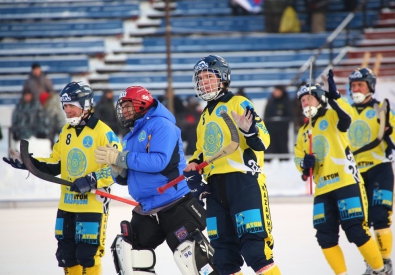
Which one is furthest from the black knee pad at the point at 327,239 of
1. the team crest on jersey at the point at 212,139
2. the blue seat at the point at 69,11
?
the blue seat at the point at 69,11

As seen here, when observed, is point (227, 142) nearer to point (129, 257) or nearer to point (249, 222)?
point (249, 222)

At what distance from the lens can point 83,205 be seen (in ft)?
16.5

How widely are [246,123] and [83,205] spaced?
1442mm

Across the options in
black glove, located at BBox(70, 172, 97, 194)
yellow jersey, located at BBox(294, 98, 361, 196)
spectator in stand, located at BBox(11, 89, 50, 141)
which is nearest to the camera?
black glove, located at BBox(70, 172, 97, 194)

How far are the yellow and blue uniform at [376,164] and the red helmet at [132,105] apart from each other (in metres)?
2.26

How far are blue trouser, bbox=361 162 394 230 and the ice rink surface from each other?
1.25 feet

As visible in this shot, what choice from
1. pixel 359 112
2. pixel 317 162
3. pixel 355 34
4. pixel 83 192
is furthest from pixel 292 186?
pixel 355 34

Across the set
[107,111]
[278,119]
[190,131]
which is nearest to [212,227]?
[190,131]

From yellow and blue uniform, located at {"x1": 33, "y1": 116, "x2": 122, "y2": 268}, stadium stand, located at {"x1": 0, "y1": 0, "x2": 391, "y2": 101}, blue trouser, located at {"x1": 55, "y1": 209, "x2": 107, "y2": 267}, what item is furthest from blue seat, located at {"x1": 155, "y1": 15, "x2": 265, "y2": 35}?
blue trouser, located at {"x1": 55, "y1": 209, "x2": 107, "y2": 267}

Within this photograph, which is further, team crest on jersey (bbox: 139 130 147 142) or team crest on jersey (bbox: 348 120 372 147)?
team crest on jersey (bbox: 348 120 372 147)

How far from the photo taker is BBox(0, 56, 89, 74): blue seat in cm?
1730

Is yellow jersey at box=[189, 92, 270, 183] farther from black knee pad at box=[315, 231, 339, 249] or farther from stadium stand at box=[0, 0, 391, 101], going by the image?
stadium stand at box=[0, 0, 391, 101]

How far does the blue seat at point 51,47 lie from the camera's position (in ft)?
58.3

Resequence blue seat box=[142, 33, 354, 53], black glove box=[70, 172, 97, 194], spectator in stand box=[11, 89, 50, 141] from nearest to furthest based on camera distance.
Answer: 1. black glove box=[70, 172, 97, 194]
2. spectator in stand box=[11, 89, 50, 141]
3. blue seat box=[142, 33, 354, 53]
